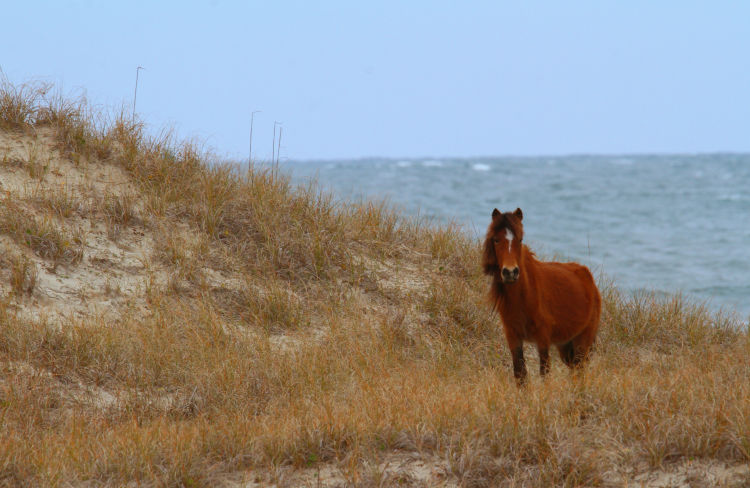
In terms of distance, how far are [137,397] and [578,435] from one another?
3.77m

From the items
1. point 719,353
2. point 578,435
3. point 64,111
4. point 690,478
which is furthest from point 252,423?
point 64,111

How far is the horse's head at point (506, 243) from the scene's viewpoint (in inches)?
209

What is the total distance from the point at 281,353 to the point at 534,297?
2954 millimetres

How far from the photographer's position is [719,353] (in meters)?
7.66

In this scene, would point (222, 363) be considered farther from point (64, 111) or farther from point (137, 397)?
point (64, 111)

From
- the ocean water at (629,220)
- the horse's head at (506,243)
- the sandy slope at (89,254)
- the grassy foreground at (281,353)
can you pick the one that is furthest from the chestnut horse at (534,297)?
the ocean water at (629,220)

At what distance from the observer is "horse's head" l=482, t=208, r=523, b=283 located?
17.4ft

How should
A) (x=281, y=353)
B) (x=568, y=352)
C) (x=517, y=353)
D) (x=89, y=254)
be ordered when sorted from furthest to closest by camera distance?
1. (x=89, y=254)
2. (x=281, y=353)
3. (x=568, y=352)
4. (x=517, y=353)

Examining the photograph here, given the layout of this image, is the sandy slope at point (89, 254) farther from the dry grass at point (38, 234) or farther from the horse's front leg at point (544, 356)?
the horse's front leg at point (544, 356)

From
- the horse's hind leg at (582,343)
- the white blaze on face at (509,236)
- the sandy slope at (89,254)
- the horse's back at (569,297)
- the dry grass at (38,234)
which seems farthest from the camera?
the dry grass at (38,234)

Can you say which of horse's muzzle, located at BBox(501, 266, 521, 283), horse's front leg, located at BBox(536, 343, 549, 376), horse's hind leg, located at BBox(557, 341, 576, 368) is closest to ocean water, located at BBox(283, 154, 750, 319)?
horse's hind leg, located at BBox(557, 341, 576, 368)

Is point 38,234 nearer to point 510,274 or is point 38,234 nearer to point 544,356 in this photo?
point 510,274

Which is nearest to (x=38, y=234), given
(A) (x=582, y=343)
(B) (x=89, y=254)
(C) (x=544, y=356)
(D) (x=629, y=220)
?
(B) (x=89, y=254)

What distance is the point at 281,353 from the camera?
7.66 meters
